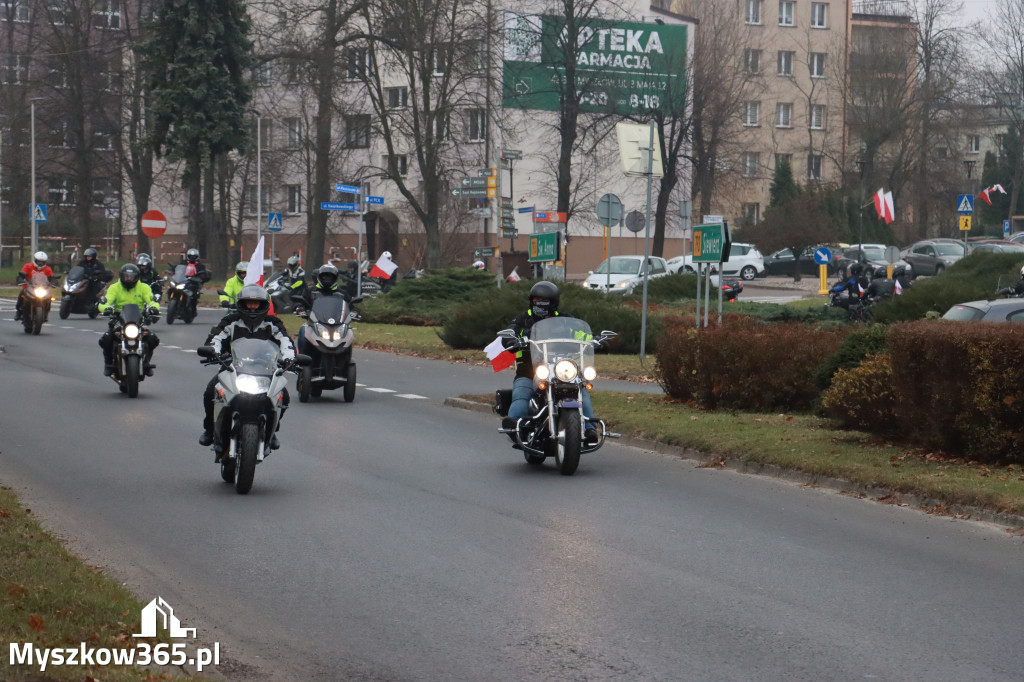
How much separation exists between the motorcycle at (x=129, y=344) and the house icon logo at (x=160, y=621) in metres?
11.9

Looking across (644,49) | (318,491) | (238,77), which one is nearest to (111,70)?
(238,77)

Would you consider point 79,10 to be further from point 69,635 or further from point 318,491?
point 69,635

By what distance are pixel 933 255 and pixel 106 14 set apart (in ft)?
110

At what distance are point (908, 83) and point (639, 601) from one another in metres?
77.0

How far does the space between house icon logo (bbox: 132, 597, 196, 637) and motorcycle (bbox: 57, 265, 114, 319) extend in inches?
1177

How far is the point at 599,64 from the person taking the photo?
7481 cm

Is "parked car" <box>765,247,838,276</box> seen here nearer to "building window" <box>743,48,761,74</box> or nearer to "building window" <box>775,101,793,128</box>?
"building window" <box>743,48,761,74</box>

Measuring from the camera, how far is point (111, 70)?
62812 mm

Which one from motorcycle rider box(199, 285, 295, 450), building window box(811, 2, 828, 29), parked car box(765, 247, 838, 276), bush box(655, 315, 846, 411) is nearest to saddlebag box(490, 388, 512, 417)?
motorcycle rider box(199, 285, 295, 450)

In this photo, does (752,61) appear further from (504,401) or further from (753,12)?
(504,401)

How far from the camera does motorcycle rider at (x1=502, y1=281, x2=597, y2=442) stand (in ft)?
41.2

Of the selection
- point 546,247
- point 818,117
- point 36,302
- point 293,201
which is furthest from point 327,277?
point 818,117

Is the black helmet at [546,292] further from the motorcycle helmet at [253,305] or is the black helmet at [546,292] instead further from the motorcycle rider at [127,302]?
the motorcycle rider at [127,302]

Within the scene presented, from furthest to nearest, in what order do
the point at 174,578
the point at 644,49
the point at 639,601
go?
the point at 644,49
the point at 174,578
the point at 639,601
